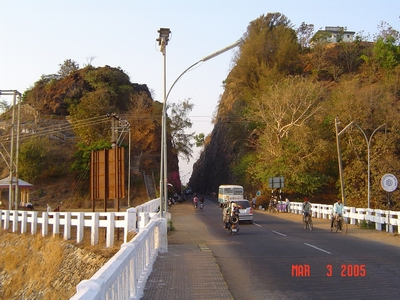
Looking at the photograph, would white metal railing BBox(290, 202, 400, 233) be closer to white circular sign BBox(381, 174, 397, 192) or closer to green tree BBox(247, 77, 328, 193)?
white circular sign BBox(381, 174, 397, 192)

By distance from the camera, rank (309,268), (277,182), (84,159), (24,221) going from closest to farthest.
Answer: (309,268)
(24,221)
(277,182)
(84,159)

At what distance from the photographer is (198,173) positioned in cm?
12462

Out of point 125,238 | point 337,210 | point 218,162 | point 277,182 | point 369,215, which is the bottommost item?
point 125,238

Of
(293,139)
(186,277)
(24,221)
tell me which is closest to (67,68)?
(293,139)

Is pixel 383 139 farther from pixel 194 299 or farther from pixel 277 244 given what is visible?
pixel 194 299

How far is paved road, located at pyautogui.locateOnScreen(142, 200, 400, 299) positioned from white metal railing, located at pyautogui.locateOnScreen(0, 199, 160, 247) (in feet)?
9.68

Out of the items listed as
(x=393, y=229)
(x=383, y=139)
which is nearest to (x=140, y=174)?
(x=383, y=139)

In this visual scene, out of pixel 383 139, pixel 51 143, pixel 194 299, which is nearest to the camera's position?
pixel 194 299

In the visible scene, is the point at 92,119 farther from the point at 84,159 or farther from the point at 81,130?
the point at 84,159

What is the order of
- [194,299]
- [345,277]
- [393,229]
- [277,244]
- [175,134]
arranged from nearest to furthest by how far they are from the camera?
1. [194,299]
2. [345,277]
3. [277,244]
4. [393,229]
5. [175,134]

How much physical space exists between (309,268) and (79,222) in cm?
1139

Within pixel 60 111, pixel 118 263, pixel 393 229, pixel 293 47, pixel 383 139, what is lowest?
pixel 393 229

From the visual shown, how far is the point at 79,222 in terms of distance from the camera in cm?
1958

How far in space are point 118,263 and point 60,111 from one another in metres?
74.9
